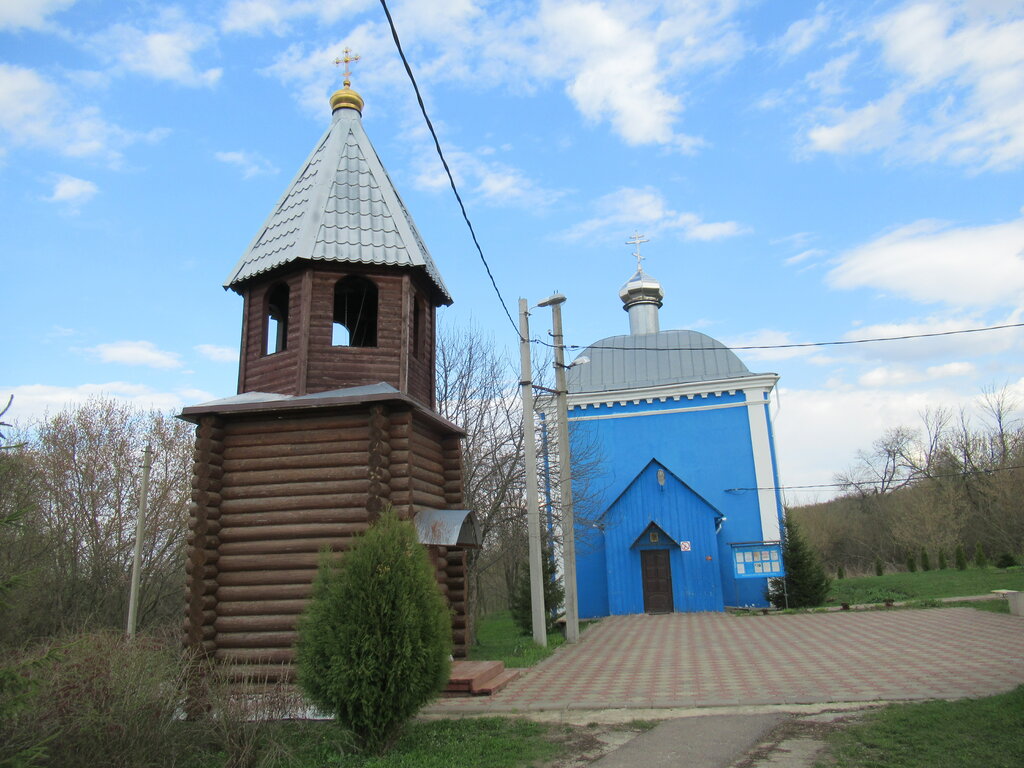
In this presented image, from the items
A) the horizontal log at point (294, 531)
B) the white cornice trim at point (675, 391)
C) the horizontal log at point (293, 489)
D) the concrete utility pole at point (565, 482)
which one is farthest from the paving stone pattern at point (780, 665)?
the white cornice trim at point (675, 391)

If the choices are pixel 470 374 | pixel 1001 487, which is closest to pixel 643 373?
pixel 470 374

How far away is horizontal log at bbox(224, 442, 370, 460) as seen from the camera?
9.05m

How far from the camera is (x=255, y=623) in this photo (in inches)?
346

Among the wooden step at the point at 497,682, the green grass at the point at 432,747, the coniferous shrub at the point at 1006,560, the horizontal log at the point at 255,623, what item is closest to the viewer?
the green grass at the point at 432,747

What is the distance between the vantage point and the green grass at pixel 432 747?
5.68m

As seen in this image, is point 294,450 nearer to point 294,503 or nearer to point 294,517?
point 294,503

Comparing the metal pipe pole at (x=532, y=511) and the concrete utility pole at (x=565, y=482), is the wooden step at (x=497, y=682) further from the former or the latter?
the concrete utility pole at (x=565, y=482)

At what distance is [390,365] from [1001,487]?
78.2 feet

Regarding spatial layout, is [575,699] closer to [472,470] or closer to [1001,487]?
[472,470]

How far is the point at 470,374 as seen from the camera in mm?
17531

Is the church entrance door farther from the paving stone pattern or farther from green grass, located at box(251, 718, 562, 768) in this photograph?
green grass, located at box(251, 718, 562, 768)

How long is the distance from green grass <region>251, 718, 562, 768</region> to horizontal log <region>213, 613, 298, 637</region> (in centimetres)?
237

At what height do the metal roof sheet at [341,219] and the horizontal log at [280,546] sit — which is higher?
the metal roof sheet at [341,219]

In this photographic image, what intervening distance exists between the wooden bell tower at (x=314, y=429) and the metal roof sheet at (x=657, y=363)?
1239 cm
